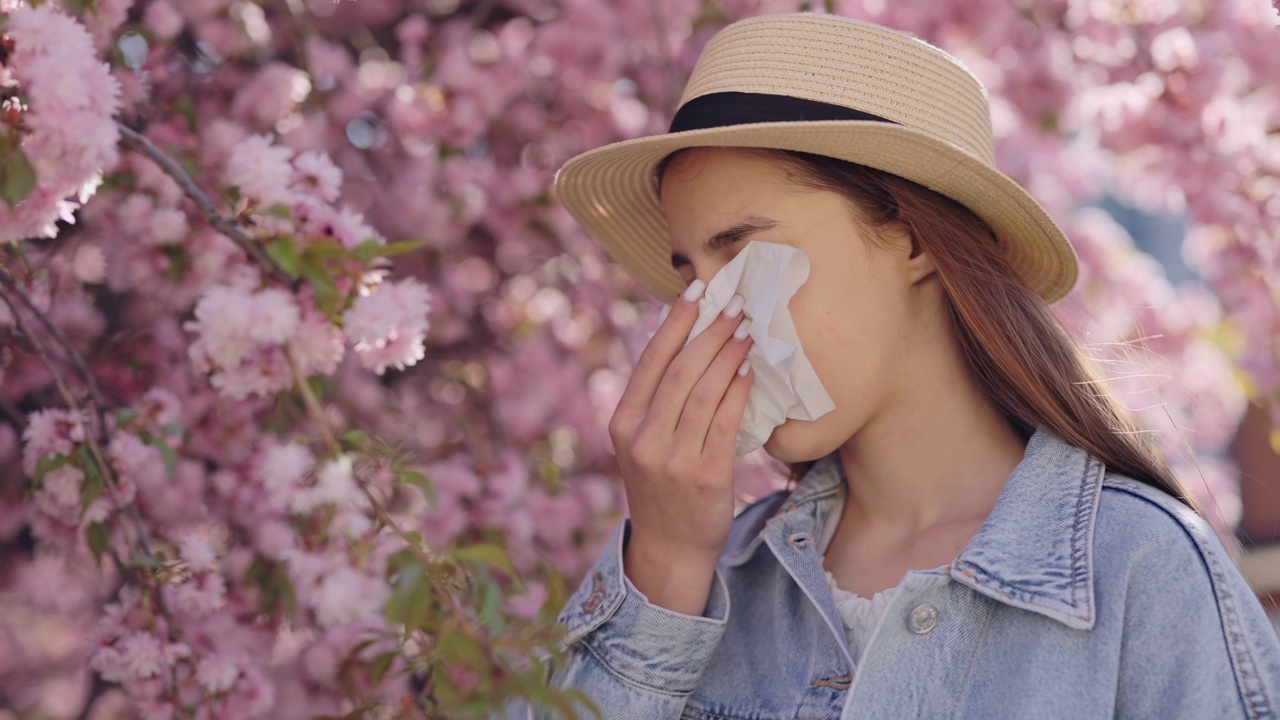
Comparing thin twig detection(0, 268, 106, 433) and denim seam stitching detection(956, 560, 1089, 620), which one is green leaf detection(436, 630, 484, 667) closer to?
denim seam stitching detection(956, 560, 1089, 620)

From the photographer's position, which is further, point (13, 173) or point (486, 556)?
point (13, 173)

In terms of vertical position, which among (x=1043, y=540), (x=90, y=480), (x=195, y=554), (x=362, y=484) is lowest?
(x=195, y=554)

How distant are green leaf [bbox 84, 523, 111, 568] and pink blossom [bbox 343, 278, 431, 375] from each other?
0.54 meters

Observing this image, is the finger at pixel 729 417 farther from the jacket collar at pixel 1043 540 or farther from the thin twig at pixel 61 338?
the thin twig at pixel 61 338

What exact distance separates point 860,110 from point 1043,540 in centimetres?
63

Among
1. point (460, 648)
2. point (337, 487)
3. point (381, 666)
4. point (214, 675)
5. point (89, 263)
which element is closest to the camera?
point (460, 648)

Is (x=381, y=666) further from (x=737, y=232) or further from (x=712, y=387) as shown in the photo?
(x=737, y=232)

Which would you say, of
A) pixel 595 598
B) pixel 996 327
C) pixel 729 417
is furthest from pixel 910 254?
pixel 595 598

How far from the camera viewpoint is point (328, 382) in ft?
6.73

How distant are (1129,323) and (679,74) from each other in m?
1.76

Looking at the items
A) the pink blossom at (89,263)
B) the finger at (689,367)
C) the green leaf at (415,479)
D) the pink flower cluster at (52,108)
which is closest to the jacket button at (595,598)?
the finger at (689,367)

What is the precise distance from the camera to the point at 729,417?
1.58m

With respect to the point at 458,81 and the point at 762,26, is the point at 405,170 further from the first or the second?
the point at 762,26

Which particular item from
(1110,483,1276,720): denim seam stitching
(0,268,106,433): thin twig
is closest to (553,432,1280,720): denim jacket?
(1110,483,1276,720): denim seam stitching
